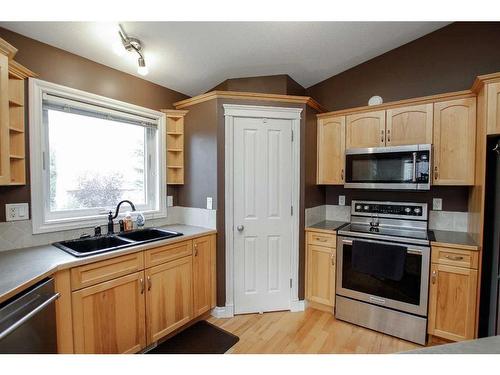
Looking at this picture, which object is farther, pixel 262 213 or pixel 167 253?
pixel 262 213

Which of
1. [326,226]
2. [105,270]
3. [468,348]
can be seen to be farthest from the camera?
[326,226]

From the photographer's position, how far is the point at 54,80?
177 centimetres

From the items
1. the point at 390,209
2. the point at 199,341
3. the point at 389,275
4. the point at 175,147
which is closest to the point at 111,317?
the point at 199,341

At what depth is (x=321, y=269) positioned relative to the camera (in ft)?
7.90

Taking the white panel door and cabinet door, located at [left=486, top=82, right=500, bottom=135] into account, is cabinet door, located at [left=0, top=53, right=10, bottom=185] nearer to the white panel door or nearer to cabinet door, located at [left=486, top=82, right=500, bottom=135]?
the white panel door

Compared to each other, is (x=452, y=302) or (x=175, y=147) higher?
(x=175, y=147)

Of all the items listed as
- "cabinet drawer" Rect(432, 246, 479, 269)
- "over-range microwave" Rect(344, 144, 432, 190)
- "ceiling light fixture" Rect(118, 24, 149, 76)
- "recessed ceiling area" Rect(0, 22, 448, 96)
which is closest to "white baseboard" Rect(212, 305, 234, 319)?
"over-range microwave" Rect(344, 144, 432, 190)

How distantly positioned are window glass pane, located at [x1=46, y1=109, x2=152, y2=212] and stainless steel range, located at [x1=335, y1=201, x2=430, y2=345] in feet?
7.16

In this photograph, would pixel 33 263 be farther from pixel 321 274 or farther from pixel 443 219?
pixel 443 219

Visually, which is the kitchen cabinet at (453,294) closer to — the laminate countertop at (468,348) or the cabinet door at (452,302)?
the cabinet door at (452,302)

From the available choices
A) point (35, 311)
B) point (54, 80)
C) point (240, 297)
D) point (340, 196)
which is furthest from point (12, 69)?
point (340, 196)

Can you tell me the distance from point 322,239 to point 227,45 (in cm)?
204

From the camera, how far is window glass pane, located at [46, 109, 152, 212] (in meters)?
1.90
